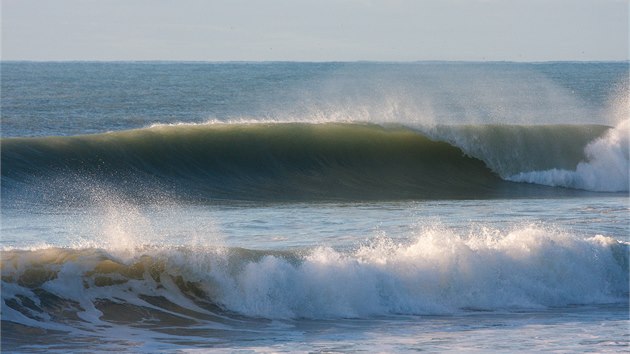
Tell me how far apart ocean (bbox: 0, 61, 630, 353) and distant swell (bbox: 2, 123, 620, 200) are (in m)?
0.05

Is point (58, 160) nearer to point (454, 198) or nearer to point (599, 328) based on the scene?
point (454, 198)

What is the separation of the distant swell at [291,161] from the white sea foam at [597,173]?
405 millimetres

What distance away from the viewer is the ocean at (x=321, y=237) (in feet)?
35.6

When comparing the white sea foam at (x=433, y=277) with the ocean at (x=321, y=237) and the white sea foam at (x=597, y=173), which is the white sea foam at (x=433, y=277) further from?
the white sea foam at (x=597, y=173)

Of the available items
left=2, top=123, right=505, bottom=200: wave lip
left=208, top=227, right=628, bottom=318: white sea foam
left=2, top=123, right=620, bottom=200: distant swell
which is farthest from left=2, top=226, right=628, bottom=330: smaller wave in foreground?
left=2, top=123, right=505, bottom=200: wave lip

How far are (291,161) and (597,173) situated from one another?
6.78 meters

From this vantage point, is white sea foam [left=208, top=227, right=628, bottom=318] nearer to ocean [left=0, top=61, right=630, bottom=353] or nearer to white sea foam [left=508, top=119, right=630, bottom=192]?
ocean [left=0, top=61, right=630, bottom=353]

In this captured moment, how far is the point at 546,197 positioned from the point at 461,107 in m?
23.8

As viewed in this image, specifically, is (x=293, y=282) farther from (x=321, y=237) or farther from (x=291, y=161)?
(x=291, y=161)

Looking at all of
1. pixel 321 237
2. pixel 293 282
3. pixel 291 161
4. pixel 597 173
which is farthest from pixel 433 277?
pixel 597 173

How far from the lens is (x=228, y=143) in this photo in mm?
23453

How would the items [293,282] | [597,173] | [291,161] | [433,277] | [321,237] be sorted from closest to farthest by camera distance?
[293,282] < [433,277] < [321,237] < [291,161] < [597,173]

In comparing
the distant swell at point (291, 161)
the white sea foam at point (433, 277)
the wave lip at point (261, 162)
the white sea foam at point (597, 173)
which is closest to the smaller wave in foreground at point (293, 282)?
the white sea foam at point (433, 277)

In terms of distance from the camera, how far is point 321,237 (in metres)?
14.2
